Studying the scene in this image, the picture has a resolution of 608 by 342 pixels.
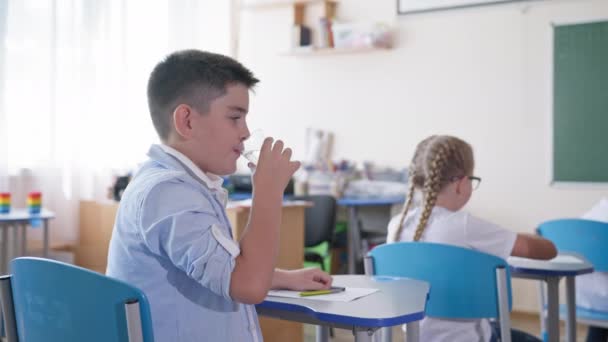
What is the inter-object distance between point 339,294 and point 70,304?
22.8 inches

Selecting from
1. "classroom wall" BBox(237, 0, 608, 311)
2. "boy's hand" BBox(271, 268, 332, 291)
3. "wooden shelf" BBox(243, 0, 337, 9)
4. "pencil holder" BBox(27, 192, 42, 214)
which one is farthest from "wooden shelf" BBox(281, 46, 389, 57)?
"boy's hand" BBox(271, 268, 332, 291)

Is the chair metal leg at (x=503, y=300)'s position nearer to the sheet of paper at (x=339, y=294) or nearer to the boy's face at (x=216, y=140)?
the sheet of paper at (x=339, y=294)

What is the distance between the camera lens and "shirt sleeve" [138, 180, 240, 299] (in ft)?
3.75

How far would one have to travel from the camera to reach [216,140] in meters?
1.33

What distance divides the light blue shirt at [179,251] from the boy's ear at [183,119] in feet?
0.14

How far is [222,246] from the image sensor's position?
116 cm

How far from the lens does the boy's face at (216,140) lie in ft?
4.36

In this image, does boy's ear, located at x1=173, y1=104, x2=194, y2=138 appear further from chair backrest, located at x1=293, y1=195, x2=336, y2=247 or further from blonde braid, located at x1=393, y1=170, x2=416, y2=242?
chair backrest, located at x1=293, y1=195, x2=336, y2=247

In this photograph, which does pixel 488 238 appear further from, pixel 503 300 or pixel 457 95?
pixel 457 95

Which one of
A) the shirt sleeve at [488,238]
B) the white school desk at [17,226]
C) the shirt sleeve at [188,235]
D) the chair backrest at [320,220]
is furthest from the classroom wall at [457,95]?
the shirt sleeve at [188,235]

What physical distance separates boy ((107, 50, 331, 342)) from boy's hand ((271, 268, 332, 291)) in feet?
0.59

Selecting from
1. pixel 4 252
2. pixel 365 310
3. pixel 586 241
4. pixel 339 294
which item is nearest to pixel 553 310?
pixel 586 241

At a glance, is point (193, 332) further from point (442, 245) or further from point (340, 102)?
point (340, 102)

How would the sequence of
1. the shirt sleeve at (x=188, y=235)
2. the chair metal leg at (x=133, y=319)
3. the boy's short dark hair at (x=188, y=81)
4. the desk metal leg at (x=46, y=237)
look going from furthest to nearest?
the desk metal leg at (x=46, y=237) < the boy's short dark hair at (x=188, y=81) < the shirt sleeve at (x=188, y=235) < the chair metal leg at (x=133, y=319)
